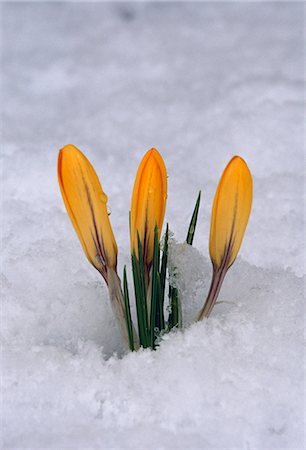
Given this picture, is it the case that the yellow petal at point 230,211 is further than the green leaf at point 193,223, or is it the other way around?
the green leaf at point 193,223

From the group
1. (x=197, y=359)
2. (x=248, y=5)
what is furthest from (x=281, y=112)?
(x=197, y=359)

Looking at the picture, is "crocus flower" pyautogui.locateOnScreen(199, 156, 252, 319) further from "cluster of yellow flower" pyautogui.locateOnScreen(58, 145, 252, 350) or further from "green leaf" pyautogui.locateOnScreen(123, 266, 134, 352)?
"green leaf" pyautogui.locateOnScreen(123, 266, 134, 352)

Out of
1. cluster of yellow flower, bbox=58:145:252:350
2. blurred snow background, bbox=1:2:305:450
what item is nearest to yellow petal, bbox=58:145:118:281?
cluster of yellow flower, bbox=58:145:252:350

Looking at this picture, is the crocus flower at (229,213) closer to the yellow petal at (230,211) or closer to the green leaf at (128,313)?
the yellow petal at (230,211)

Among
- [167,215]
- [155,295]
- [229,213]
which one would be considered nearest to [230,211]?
[229,213]

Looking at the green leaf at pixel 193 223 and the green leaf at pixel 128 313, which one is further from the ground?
the green leaf at pixel 193 223

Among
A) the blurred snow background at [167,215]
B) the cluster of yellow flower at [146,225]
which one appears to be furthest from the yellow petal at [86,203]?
the blurred snow background at [167,215]
